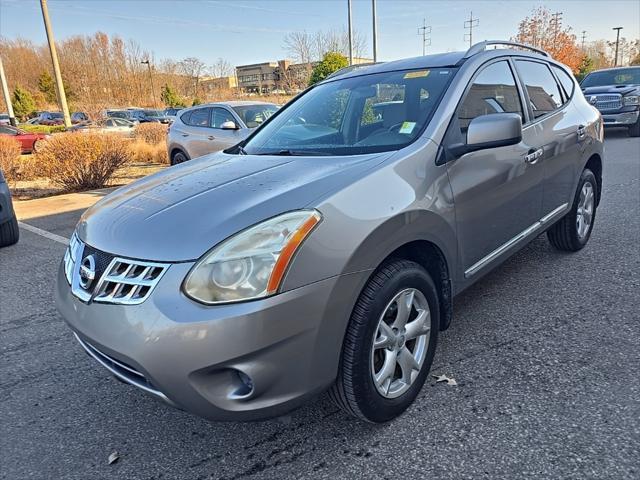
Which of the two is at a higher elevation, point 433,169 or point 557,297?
point 433,169

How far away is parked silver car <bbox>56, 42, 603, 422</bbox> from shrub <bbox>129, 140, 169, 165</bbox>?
11.6 meters

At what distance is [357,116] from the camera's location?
3.13 m

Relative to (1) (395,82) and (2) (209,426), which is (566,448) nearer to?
(2) (209,426)

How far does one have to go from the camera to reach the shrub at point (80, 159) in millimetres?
8820

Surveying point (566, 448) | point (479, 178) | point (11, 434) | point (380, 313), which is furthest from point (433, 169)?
point (11, 434)

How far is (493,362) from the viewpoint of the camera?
106 inches

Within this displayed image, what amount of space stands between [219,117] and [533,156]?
268 inches

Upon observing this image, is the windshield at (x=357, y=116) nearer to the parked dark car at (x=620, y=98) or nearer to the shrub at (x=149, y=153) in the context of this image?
the shrub at (x=149, y=153)

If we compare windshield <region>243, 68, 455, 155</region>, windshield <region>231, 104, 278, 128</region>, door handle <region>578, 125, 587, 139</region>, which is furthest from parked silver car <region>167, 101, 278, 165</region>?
door handle <region>578, 125, 587, 139</region>

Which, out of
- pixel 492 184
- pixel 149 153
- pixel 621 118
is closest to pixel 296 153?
pixel 492 184

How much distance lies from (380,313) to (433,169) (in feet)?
2.62

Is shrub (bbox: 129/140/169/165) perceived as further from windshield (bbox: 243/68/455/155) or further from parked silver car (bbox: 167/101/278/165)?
windshield (bbox: 243/68/455/155)

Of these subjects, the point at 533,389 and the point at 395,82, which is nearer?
the point at 533,389

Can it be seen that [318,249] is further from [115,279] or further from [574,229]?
[574,229]
